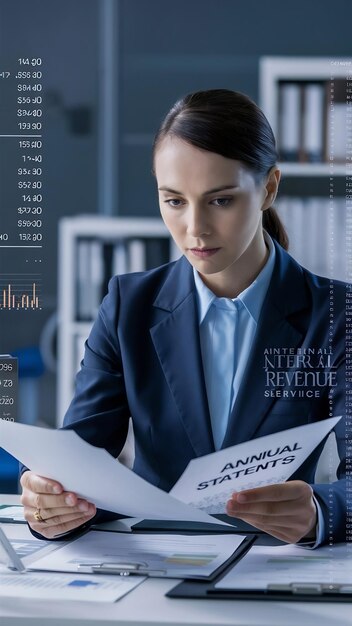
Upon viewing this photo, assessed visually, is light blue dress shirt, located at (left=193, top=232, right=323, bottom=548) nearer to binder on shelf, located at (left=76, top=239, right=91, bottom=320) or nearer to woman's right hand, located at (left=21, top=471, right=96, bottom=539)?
woman's right hand, located at (left=21, top=471, right=96, bottom=539)

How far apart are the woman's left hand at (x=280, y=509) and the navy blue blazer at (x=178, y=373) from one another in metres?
0.21

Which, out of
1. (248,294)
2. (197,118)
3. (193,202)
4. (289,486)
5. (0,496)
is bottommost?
(0,496)

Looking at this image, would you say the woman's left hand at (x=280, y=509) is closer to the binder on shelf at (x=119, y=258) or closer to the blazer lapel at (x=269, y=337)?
the blazer lapel at (x=269, y=337)

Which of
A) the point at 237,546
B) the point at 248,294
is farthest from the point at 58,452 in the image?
the point at 248,294

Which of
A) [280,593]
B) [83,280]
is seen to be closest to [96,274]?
[83,280]

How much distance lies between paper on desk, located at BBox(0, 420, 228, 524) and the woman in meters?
0.21

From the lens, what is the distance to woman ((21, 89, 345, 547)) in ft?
4.56

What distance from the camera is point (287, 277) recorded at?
1.54 meters

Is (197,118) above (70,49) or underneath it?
underneath

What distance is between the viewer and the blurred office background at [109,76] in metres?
3.93

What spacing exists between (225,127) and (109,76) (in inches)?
107

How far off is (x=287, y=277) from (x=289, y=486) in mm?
483

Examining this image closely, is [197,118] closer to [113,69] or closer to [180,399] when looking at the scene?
[180,399]

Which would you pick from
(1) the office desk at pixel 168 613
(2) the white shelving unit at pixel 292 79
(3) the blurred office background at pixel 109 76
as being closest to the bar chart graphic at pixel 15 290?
(1) the office desk at pixel 168 613
